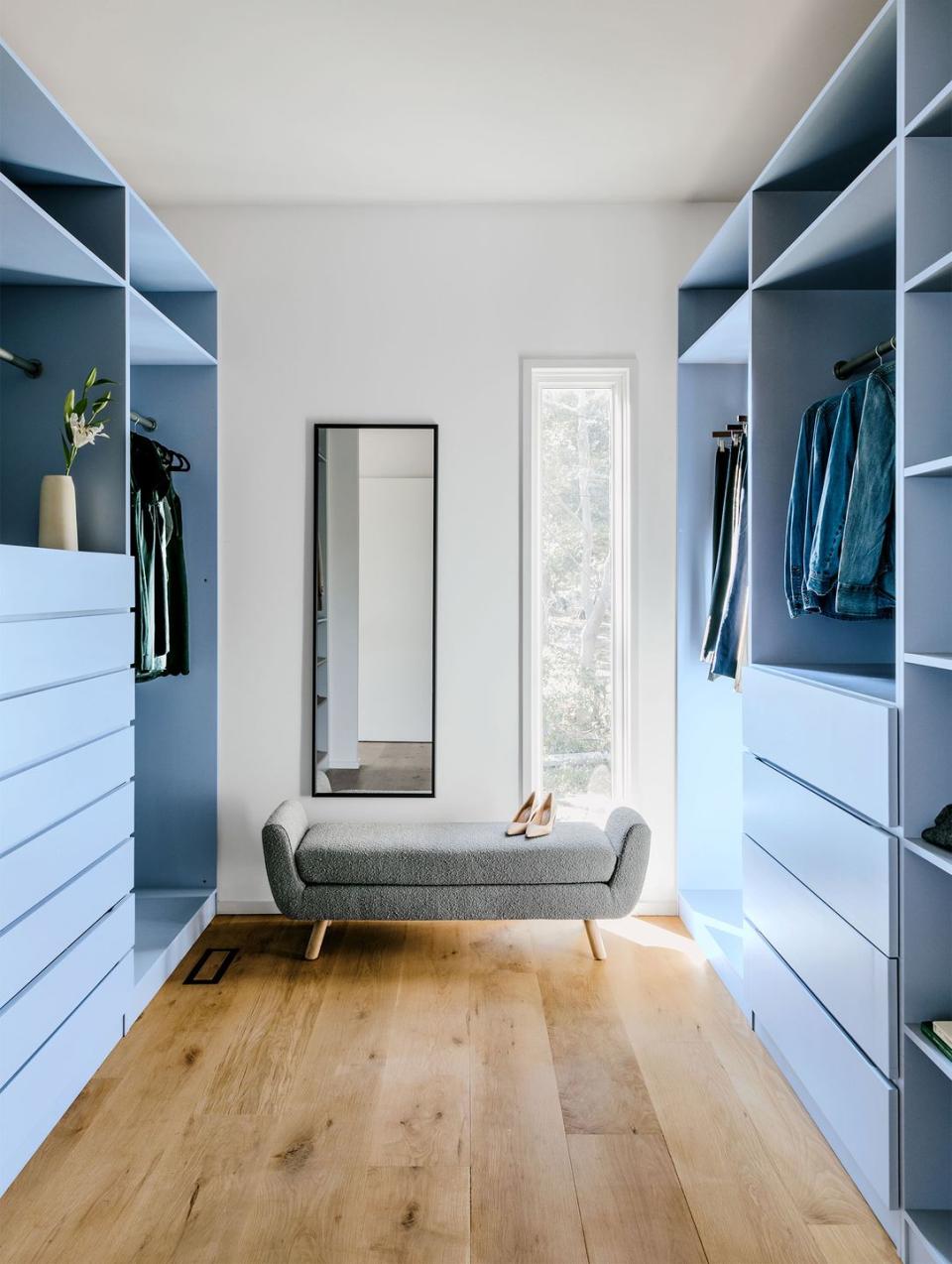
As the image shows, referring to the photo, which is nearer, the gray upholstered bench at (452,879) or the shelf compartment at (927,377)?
the shelf compartment at (927,377)

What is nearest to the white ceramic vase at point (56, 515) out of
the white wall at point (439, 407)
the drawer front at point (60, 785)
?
the drawer front at point (60, 785)

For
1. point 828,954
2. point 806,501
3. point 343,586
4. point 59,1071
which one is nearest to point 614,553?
point 343,586

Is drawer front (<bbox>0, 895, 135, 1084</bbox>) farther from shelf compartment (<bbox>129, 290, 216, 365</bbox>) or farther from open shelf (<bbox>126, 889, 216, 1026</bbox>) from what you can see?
shelf compartment (<bbox>129, 290, 216, 365</bbox>)

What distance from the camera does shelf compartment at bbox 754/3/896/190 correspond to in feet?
6.02

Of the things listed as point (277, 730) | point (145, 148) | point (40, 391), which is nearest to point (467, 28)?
point (145, 148)

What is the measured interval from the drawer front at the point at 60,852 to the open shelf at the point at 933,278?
2079 mm

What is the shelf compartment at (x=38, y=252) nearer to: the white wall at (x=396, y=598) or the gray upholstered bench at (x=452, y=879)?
the white wall at (x=396, y=598)

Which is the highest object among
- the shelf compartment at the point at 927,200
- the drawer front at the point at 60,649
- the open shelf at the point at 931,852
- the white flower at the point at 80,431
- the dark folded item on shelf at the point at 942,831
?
the shelf compartment at the point at 927,200

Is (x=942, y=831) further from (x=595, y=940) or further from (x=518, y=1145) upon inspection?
(x=595, y=940)

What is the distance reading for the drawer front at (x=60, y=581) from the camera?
6.01 feet

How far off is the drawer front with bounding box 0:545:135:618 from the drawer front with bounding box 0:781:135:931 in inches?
19.7

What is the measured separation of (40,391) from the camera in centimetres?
255

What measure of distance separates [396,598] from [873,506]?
194 centimetres

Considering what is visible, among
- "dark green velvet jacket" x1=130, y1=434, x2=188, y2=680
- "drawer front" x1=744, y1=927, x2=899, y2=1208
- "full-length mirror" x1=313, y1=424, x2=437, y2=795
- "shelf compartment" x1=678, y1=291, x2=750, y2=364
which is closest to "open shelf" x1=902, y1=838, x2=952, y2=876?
"drawer front" x1=744, y1=927, x2=899, y2=1208
